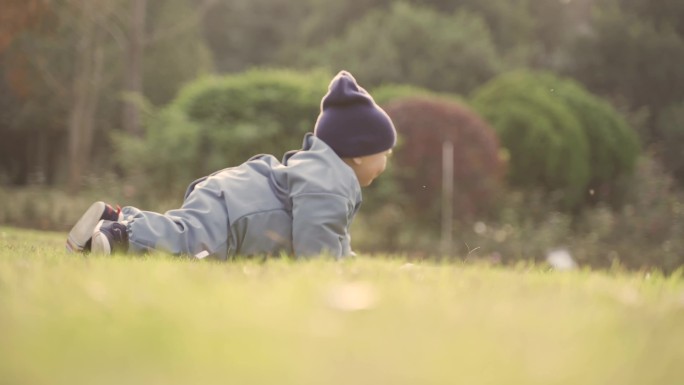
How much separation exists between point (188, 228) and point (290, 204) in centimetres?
47

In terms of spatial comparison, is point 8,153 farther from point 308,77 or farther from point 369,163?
point 369,163

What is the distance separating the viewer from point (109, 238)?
3.51 metres

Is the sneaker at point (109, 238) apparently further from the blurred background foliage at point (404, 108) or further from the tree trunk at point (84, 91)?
the tree trunk at point (84, 91)

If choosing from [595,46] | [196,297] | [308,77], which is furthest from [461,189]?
[595,46]

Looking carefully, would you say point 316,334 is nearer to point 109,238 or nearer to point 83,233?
point 109,238

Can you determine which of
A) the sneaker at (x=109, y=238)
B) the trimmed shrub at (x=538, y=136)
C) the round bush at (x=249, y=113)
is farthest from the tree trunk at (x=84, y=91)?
the sneaker at (x=109, y=238)

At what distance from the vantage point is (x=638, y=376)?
1.21m

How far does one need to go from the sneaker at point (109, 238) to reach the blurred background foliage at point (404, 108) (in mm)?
1590

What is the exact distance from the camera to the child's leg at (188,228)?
3641 mm

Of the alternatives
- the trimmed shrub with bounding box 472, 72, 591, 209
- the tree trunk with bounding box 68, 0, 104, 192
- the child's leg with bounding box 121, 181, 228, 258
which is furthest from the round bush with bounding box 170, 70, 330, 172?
the child's leg with bounding box 121, 181, 228, 258

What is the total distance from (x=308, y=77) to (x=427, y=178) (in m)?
2.40

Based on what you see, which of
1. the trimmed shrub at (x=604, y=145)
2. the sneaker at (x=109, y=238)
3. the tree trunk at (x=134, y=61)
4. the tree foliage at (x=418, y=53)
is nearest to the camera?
the sneaker at (x=109, y=238)

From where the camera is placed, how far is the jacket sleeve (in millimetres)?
3621

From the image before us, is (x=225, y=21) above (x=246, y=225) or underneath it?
underneath
